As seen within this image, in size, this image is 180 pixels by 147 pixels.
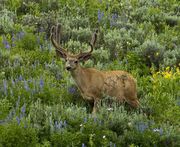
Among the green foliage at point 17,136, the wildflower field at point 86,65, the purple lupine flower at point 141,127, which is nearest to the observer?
the green foliage at point 17,136

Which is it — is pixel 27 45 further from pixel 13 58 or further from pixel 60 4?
pixel 60 4

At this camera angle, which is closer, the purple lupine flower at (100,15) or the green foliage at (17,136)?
the green foliage at (17,136)

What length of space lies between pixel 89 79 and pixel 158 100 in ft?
4.34

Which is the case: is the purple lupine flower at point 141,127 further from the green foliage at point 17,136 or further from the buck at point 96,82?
the green foliage at point 17,136

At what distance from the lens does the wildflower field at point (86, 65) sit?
7.18m

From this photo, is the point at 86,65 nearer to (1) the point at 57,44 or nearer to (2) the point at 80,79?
(1) the point at 57,44

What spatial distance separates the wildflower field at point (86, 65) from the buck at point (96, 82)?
16 cm

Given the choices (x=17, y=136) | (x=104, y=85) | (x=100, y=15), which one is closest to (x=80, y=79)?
(x=104, y=85)

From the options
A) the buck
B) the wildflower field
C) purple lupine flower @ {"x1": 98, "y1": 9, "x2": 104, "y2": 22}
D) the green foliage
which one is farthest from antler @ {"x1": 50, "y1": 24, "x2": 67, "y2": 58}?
purple lupine flower @ {"x1": 98, "y1": 9, "x2": 104, "y2": 22}

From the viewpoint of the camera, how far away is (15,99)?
7914 millimetres

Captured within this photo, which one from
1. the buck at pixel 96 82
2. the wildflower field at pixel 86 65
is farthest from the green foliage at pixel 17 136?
the buck at pixel 96 82

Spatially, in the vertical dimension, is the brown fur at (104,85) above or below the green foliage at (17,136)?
above

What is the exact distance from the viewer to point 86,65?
9.99 metres

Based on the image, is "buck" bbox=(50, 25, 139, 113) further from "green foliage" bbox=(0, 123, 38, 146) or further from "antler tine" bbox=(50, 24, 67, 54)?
"green foliage" bbox=(0, 123, 38, 146)
